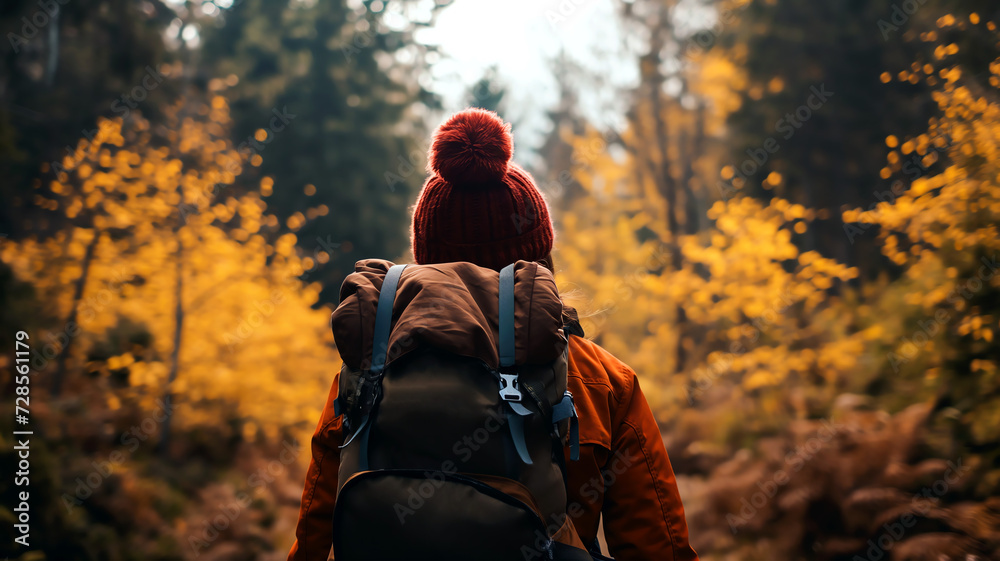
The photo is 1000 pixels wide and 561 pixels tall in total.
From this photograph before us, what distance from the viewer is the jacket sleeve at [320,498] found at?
1.43 m

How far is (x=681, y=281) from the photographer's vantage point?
28.3 ft

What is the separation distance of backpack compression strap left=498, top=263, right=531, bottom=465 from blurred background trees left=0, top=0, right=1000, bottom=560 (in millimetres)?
547

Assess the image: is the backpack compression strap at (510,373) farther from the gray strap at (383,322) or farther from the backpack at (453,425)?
the gray strap at (383,322)

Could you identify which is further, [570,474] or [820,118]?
[820,118]

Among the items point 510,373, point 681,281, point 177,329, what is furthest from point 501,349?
point 177,329

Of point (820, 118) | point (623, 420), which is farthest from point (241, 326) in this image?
point (820, 118)

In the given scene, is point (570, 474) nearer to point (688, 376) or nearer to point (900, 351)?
point (900, 351)

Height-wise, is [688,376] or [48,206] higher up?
[48,206]

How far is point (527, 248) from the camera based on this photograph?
5.41 feet

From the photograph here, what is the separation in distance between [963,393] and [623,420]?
5106mm

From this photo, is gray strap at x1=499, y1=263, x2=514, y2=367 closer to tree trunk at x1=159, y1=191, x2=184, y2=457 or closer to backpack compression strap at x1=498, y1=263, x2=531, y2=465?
backpack compression strap at x1=498, y1=263, x2=531, y2=465

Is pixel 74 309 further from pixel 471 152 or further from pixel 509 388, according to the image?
pixel 509 388

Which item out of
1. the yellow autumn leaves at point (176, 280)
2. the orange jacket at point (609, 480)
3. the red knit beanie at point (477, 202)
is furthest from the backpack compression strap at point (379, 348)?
the yellow autumn leaves at point (176, 280)

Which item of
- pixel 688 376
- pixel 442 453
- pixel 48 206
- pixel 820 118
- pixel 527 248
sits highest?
pixel 820 118
